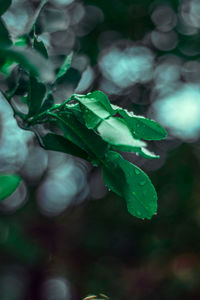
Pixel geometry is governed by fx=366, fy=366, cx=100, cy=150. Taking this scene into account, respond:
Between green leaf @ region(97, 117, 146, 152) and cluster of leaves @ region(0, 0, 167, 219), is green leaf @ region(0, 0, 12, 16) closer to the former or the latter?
cluster of leaves @ region(0, 0, 167, 219)

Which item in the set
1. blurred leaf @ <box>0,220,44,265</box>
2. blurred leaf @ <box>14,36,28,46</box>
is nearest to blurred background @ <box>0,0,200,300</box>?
blurred leaf @ <box>0,220,44,265</box>

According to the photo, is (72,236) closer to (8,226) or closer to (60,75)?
(8,226)

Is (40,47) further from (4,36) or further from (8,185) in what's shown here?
(8,185)

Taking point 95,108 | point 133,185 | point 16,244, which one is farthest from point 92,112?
point 16,244

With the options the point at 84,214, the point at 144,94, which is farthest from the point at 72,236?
the point at 144,94

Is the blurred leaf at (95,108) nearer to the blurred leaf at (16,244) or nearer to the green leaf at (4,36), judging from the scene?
the green leaf at (4,36)

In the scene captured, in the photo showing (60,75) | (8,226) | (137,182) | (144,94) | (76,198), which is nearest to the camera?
(137,182)
